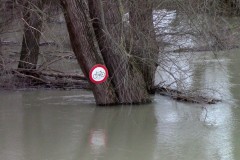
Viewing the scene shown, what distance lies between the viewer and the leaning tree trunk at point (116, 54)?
10.4 m

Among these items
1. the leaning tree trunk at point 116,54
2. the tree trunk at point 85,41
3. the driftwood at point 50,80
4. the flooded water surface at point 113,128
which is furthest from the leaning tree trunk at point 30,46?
the leaning tree trunk at point 116,54

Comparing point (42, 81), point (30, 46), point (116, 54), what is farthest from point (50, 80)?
point (116, 54)

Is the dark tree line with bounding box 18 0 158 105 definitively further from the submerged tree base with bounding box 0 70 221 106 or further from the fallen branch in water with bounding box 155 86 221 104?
the submerged tree base with bounding box 0 70 221 106

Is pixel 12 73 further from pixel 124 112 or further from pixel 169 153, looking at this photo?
pixel 169 153

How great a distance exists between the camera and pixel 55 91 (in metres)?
13.0

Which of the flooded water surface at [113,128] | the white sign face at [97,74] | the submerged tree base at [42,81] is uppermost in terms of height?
the white sign face at [97,74]

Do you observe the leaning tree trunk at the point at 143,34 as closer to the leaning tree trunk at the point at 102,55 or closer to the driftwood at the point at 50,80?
the leaning tree trunk at the point at 102,55

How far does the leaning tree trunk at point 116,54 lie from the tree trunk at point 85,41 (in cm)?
14

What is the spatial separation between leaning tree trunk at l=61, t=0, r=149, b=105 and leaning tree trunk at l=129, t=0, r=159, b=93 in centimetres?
33

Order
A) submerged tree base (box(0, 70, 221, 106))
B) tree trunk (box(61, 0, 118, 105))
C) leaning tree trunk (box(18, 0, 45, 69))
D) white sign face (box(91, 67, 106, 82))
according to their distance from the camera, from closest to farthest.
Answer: tree trunk (box(61, 0, 118, 105)) < white sign face (box(91, 67, 106, 82)) < leaning tree trunk (box(18, 0, 45, 69)) < submerged tree base (box(0, 70, 221, 106))

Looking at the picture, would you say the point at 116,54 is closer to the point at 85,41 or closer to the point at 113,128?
the point at 85,41

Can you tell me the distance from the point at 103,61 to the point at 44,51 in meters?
4.08

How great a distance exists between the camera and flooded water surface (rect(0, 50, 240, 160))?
7.91 m

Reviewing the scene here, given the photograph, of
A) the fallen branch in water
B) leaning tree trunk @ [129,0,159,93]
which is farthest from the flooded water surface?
leaning tree trunk @ [129,0,159,93]
